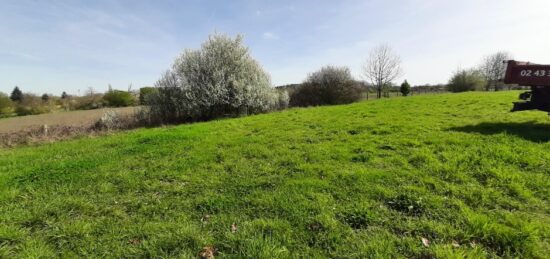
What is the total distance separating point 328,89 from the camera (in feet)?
89.2

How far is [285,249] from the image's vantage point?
8.74 ft

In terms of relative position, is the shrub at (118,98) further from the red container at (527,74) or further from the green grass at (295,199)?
the red container at (527,74)

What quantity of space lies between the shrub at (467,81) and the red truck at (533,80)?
3618cm

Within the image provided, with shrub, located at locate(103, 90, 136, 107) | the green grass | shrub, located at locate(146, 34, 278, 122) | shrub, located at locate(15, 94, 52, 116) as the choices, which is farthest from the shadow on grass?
shrub, located at locate(15, 94, 52, 116)

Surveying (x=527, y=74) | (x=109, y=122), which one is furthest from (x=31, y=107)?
(x=527, y=74)

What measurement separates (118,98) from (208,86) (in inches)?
727

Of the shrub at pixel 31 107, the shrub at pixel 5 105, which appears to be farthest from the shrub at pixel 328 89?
the shrub at pixel 5 105

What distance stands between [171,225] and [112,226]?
2.42ft

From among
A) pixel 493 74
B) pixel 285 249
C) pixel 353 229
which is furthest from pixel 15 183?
pixel 493 74

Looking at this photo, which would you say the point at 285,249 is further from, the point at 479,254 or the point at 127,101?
the point at 127,101

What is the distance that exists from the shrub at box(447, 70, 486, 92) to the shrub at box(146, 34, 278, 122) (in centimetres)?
3387

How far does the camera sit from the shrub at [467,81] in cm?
Answer: 3735

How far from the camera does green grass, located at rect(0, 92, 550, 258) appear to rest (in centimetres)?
→ 276

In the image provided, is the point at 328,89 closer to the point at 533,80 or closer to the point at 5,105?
the point at 533,80
